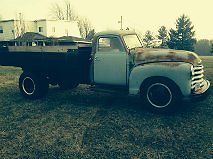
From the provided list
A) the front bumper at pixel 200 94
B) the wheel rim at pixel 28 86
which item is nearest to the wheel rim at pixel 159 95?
the front bumper at pixel 200 94

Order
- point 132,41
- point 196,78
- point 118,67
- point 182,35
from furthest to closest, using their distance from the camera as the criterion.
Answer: point 182,35
point 132,41
point 118,67
point 196,78

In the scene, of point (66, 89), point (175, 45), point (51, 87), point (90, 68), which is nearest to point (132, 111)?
point (90, 68)

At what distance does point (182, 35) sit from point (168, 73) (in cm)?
4950

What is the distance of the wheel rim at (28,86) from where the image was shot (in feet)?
25.4

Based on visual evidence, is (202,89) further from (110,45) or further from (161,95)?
(110,45)

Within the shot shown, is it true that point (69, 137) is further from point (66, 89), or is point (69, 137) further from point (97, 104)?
point (66, 89)

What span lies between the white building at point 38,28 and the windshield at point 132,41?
4949cm

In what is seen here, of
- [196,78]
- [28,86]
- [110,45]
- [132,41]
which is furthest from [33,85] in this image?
[196,78]

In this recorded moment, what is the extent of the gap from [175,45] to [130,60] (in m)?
47.3

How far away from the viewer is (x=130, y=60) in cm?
626

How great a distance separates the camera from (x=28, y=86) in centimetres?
785

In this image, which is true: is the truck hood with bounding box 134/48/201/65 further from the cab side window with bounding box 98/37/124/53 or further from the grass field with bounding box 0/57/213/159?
the grass field with bounding box 0/57/213/159

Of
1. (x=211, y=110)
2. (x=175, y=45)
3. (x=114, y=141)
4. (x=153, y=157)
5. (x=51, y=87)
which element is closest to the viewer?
(x=153, y=157)

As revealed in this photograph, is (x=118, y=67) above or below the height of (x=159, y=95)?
above
